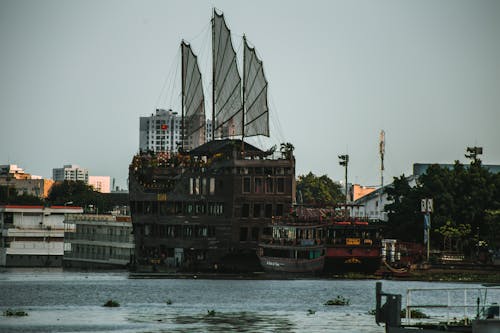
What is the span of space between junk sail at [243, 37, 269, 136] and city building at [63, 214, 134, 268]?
20945 mm

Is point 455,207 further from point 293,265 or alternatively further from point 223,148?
point 223,148

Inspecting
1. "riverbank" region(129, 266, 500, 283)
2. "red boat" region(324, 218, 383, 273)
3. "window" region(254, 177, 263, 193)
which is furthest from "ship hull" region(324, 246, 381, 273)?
"window" region(254, 177, 263, 193)

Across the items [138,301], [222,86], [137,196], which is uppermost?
[222,86]

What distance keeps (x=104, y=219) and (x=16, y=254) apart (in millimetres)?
14125

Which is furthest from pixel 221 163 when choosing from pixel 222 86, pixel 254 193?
pixel 222 86

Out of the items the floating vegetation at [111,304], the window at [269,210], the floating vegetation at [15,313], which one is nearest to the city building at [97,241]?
the window at [269,210]

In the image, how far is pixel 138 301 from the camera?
310ft

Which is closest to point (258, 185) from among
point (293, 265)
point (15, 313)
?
point (293, 265)

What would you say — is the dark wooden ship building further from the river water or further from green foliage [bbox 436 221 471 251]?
green foliage [bbox 436 221 471 251]

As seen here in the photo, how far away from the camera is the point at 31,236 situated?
179250mm

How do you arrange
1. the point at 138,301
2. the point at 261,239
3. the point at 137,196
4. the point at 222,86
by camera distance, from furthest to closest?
the point at 222,86 → the point at 137,196 → the point at 261,239 → the point at 138,301

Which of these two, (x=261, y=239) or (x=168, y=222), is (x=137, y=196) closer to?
(x=168, y=222)

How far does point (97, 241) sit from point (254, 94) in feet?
99.7

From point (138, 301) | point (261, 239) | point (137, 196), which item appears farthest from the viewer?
point (137, 196)
